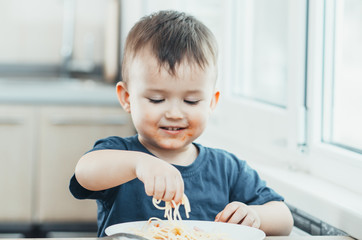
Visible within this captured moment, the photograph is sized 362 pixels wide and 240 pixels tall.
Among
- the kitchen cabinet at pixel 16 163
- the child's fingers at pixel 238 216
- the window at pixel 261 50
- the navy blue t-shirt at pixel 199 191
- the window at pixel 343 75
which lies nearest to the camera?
the child's fingers at pixel 238 216

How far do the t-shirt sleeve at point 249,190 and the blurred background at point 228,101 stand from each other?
118 millimetres

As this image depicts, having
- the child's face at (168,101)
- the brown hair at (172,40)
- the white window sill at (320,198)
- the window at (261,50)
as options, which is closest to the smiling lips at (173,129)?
the child's face at (168,101)

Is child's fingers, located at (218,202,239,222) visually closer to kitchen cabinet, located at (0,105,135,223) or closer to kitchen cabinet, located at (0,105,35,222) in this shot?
kitchen cabinet, located at (0,105,135,223)

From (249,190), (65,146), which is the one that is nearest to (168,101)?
(249,190)

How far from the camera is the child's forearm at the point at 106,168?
0.93m

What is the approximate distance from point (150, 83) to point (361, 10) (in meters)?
0.57

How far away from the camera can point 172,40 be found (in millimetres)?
1060

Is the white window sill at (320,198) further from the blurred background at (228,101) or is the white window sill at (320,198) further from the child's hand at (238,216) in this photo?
the child's hand at (238,216)

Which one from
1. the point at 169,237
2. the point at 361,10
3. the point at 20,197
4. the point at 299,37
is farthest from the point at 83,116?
the point at 169,237

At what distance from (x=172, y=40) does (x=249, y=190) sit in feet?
1.15

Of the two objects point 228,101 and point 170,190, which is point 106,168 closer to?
point 170,190

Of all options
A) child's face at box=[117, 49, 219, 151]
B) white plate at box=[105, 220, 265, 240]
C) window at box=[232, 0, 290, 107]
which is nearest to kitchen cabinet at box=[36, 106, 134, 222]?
window at box=[232, 0, 290, 107]

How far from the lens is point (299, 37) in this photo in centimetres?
149

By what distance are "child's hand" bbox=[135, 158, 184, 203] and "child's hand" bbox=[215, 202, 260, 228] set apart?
0.16 meters
